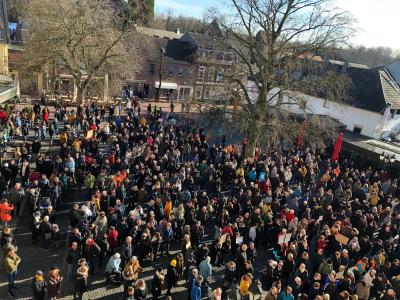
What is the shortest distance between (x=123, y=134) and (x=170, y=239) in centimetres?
903

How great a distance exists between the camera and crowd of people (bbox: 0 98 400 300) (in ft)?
34.7

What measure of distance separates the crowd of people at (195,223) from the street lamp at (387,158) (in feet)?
14.9

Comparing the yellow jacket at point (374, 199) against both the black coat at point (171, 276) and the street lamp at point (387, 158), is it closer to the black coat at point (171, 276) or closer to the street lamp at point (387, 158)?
the street lamp at point (387, 158)

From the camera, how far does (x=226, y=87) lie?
20828 millimetres

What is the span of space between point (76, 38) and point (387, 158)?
22982 millimetres

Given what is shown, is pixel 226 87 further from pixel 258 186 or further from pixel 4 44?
pixel 4 44

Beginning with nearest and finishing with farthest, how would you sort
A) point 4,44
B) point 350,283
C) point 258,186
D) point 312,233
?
point 350,283, point 312,233, point 258,186, point 4,44

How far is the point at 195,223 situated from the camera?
12680 millimetres

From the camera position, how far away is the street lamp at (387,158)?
2459cm

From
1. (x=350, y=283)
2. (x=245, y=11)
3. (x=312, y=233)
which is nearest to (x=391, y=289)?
(x=350, y=283)

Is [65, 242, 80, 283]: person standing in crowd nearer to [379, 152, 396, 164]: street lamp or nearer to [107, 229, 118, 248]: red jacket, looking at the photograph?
[107, 229, 118, 248]: red jacket

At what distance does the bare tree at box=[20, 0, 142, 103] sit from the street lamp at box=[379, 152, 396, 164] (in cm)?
2010

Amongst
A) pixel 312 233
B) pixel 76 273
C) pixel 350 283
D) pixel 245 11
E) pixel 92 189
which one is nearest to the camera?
pixel 76 273

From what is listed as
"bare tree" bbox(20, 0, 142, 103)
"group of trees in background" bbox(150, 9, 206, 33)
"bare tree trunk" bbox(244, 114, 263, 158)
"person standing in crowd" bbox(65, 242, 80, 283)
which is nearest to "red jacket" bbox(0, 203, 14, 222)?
"person standing in crowd" bbox(65, 242, 80, 283)
